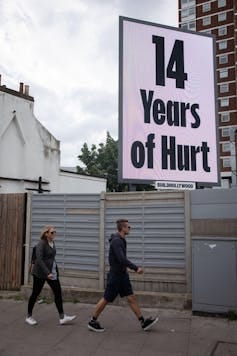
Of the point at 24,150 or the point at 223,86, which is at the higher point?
the point at 223,86

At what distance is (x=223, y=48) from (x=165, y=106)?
2152 inches

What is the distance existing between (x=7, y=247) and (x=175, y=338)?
4.75 m

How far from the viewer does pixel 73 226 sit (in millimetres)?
8438

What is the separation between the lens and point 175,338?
5.68 meters

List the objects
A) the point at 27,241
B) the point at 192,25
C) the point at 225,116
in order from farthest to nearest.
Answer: the point at 192,25 → the point at 225,116 → the point at 27,241

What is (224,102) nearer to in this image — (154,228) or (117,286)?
(154,228)

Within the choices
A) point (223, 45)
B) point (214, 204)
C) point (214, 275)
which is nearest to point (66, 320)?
point (214, 275)

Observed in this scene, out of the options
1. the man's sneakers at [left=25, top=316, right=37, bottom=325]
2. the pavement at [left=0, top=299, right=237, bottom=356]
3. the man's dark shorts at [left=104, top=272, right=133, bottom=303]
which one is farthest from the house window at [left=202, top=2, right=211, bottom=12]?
the man's sneakers at [left=25, top=316, right=37, bottom=325]

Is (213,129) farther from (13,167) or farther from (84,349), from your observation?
(13,167)

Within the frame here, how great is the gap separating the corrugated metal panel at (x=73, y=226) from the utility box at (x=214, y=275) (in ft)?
7.52

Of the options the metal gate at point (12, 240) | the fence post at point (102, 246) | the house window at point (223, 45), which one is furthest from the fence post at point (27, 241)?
the house window at point (223, 45)

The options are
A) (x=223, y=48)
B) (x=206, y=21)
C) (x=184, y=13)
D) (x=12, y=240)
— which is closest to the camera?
(x=12, y=240)

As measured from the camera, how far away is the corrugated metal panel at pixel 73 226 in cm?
825

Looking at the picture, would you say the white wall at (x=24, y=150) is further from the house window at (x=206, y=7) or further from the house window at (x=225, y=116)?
the house window at (x=206, y=7)
